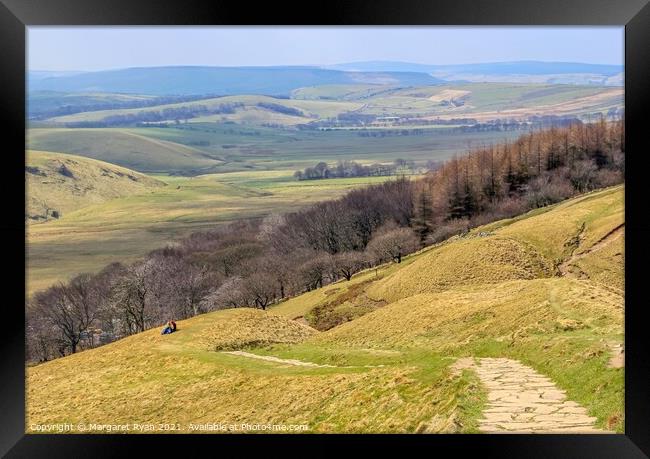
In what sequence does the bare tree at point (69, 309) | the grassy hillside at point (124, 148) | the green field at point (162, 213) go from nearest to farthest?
the bare tree at point (69, 309)
the green field at point (162, 213)
the grassy hillside at point (124, 148)

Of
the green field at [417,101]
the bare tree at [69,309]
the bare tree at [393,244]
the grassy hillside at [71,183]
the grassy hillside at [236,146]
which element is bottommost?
the bare tree at [69,309]

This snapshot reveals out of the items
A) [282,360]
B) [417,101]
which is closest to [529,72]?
[417,101]

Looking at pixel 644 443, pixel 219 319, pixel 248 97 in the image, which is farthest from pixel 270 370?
pixel 248 97

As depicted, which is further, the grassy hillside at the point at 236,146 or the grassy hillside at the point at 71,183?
the grassy hillside at the point at 71,183

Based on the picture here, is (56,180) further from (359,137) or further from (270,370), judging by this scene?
(270,370)

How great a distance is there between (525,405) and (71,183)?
63.6 m

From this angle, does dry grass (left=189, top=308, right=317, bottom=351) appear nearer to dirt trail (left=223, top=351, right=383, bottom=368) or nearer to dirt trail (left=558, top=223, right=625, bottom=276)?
dirt trail (left=223, top=351, right=383, bottom=368)

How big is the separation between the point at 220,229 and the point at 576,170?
26.3 metres

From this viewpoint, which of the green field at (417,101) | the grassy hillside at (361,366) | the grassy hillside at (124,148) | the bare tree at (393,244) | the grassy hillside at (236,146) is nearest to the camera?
the grassy hillside at (361,366)

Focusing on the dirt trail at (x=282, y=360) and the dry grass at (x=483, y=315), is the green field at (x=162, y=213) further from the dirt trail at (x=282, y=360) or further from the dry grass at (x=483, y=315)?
the dirt trail at (x=282, y=360)

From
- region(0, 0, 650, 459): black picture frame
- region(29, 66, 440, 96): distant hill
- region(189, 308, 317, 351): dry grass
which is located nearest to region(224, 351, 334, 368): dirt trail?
region(189, 308, 317, 351): dry grass

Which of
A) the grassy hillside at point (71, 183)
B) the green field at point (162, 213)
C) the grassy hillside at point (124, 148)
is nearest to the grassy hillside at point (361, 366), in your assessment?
the green field at point (162, 213)

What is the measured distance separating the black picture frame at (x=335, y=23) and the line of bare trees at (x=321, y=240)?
28.3 metres

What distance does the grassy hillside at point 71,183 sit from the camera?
66000mm
